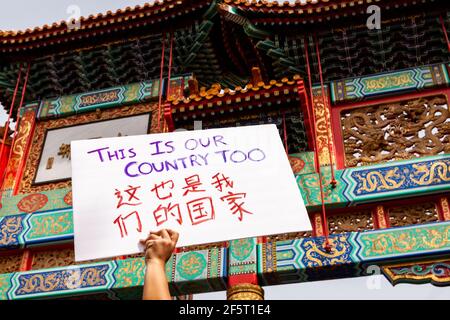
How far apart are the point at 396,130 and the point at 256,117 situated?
70.6 inches

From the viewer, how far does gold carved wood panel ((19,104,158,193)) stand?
848cm

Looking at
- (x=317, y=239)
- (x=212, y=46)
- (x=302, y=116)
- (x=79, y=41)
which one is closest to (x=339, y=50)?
(x=302, y=116)

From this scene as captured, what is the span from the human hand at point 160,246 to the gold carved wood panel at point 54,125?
6166 mm

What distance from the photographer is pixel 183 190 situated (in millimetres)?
3639

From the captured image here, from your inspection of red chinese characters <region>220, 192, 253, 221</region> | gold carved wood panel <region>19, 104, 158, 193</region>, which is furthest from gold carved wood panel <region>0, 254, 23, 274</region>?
red chinese characters <region>220, 192, 253, 221</region>

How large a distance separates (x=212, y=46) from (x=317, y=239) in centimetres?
389

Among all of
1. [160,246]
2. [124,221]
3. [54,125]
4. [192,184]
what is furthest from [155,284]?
[54,125]

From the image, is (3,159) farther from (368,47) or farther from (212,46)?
(368,47)

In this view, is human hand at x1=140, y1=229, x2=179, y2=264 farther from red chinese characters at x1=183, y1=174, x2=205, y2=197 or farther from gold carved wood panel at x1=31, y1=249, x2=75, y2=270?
gold carved wood panel at x1=31, y1=249, x2=75, y2=270

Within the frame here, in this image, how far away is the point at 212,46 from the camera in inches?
368

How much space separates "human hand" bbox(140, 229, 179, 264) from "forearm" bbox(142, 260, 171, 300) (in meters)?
0.04

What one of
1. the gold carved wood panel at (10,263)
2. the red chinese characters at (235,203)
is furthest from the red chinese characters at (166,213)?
the gold carved wood panel at (10,263)

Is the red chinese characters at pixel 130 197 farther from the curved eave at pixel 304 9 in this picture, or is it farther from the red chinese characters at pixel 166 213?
the curved eave at pixel 304 9

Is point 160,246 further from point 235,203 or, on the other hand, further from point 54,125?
point 54,125
